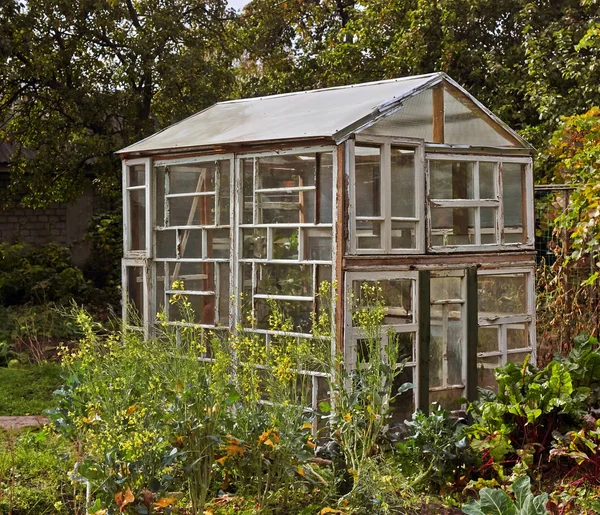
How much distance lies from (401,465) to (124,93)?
10.0 metres

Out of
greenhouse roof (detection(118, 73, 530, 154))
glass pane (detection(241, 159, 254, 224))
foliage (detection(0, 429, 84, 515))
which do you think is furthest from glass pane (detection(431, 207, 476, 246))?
foliage (detection(0, 429, 84, 515))

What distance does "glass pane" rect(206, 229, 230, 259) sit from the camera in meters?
7.59

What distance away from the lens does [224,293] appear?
7.59 m

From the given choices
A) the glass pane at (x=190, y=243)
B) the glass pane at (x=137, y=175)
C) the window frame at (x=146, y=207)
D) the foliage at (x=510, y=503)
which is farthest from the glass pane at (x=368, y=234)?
the foliage at (x=510, y=503)

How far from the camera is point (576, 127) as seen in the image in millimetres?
8688

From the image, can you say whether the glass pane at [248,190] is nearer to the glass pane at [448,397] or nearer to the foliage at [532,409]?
the glass pane at [448,397]

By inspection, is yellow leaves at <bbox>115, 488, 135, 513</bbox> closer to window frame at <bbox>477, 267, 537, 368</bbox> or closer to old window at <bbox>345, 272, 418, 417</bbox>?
old window at <bbox>345, 272, 418, 417</bbox>

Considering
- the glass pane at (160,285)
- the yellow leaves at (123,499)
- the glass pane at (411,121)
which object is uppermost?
the glass pane at (411,121)

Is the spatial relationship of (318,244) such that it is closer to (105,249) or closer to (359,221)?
(359,221)

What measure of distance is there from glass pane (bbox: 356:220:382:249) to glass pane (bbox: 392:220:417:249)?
0.19 m

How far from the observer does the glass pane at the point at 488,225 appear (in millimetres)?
7613

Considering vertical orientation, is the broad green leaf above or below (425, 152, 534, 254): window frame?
below

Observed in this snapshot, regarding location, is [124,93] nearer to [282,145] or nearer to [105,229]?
[105,229]

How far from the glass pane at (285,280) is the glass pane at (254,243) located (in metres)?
0.11
